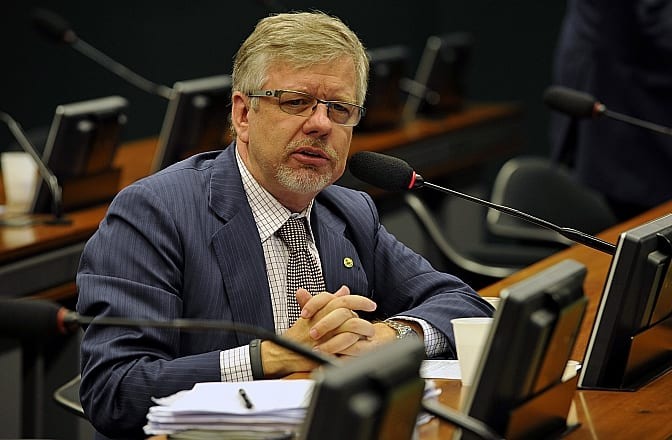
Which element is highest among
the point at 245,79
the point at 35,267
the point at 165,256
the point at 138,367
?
the point at 245,79

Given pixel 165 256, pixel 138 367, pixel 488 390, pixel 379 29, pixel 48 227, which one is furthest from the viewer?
pixel 379 29

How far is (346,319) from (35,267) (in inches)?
59.5

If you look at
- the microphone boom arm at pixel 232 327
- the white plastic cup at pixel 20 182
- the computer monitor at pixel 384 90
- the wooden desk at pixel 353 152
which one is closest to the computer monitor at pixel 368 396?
the microphone boom arm at pixel 232 327

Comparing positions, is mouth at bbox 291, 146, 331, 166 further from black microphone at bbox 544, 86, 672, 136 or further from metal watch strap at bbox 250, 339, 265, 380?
black microphone at bbox 544, 86, 672, 136

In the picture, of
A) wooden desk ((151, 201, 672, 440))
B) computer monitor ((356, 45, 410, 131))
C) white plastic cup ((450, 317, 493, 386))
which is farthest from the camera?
computer monitor ((356, 45, 410, 131))

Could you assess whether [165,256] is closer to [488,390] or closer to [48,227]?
[488,390]

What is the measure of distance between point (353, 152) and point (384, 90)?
681 millimetres

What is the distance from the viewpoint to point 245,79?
7.38 feet

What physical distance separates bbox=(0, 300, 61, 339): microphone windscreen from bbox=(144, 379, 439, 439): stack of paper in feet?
0.73

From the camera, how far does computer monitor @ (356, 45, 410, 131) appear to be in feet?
17.5

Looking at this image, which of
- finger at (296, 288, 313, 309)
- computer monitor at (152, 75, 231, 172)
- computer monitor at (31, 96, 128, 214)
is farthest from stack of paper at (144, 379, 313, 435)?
computer monitor at (152, 75, 231, 172)

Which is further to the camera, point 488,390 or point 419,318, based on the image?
point 419,318

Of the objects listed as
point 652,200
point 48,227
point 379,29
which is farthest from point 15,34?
point 652,200

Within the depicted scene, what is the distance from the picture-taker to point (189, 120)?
403 centimetres
